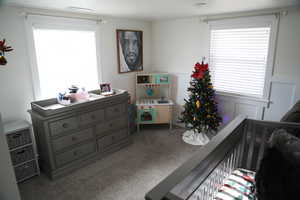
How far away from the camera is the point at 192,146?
3.50 meters

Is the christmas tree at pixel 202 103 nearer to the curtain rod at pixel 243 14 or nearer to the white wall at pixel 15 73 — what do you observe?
the curtain rod at pixel 243 14

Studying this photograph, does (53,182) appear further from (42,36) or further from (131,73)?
(131,73)

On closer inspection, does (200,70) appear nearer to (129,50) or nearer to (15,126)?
(129,50)

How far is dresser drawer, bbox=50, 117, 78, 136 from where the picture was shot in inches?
99.7

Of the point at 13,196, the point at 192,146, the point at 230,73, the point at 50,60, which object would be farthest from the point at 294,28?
the point at 13,196

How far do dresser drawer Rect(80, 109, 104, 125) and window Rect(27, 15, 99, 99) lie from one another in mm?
630

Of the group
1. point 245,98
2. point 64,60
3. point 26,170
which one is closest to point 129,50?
point 64,60

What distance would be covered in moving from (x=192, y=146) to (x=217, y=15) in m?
2.29

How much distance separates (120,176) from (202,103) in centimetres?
176

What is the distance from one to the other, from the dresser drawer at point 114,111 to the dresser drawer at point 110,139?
321 millimetres

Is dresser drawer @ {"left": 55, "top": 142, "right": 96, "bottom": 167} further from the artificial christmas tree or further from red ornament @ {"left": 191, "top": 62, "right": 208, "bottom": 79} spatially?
red ornament @ {"left": 191, "top": 62, "right": 208, "bottom": 79}

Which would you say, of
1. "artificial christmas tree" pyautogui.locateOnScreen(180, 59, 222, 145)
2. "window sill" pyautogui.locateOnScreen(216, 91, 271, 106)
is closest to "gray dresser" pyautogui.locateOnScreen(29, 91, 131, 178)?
"artificial christmas tree" pyautogui.locateOnScreen(180, 59, 222, 145)

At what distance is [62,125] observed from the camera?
2607 mm

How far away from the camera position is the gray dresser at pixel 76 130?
2.54 meters
